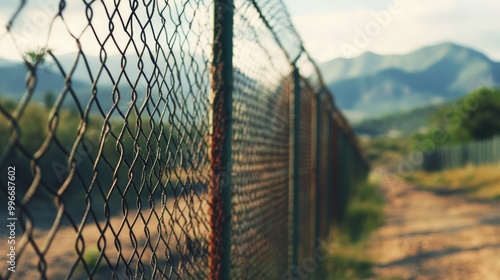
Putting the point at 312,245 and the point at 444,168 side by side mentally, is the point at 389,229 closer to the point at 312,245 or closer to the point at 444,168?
the point at 312,245

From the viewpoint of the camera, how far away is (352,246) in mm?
8031

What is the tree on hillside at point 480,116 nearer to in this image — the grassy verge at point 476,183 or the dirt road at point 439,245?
the grassy verge at point 476,183

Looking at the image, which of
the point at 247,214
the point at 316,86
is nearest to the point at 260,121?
the point at 247,214

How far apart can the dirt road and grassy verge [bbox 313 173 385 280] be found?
0.17 m

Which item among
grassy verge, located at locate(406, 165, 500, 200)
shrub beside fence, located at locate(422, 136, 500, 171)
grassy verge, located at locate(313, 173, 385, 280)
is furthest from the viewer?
shrub beside fence, located at locate(422, 136, 500, 171)

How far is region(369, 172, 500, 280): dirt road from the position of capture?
6.69 metres

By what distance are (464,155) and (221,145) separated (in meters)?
32.7

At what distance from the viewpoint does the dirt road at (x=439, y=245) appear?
6688 mm

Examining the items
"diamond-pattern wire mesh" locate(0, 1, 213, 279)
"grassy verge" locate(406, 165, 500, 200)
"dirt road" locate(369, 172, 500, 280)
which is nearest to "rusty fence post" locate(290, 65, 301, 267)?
"diamond-pattern wire mesh" locate(0, 1, 213, 279)

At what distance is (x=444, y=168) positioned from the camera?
38156 millimetres

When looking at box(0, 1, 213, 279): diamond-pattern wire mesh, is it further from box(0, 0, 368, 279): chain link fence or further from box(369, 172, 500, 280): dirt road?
box(369, 172, 500, 280): dirt road

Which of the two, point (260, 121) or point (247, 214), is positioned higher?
point (260, 121)

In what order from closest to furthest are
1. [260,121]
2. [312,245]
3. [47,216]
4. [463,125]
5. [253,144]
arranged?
[47,216] → [253,144] → [260,121] → [312,245] → [463,125]

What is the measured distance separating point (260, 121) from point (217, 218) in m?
1.02
